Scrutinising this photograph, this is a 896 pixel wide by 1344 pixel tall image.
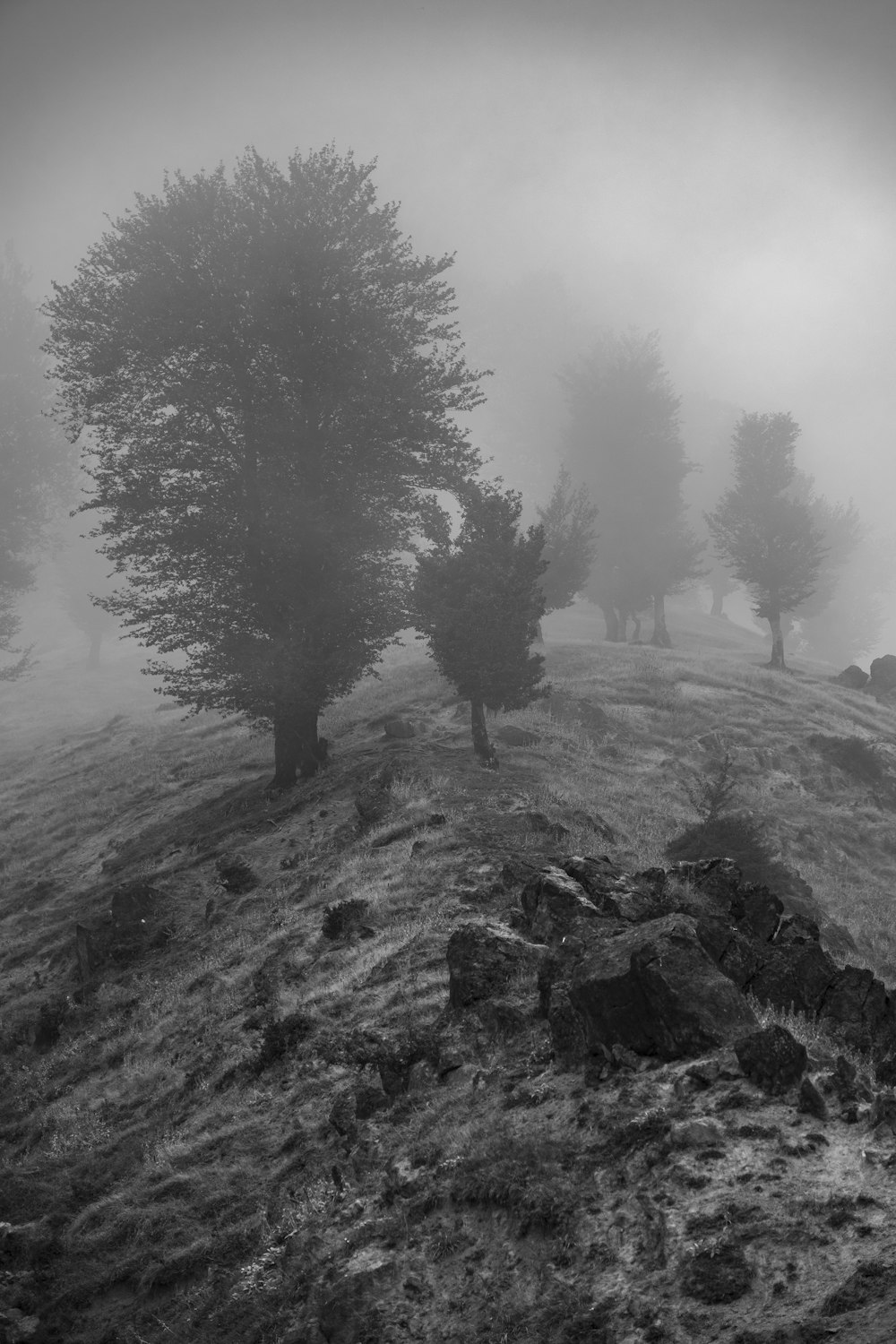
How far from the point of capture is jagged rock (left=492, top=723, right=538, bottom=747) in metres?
22.2

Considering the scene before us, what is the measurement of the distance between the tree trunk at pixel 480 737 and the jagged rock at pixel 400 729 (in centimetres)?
242

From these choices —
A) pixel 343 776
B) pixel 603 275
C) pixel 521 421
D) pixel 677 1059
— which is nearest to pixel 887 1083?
pixel 677 1059

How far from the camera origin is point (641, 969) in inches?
282

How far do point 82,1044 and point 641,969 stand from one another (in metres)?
7.93

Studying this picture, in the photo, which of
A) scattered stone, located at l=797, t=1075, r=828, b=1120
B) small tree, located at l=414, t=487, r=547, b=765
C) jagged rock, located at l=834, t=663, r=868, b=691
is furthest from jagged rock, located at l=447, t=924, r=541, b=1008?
jagged rock, located at l=834, t=663, r=868, b=691

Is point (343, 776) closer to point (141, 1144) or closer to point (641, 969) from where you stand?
point (141, 1144)

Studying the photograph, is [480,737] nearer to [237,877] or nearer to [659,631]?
[237,877]

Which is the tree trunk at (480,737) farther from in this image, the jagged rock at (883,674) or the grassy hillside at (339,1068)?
the jagged rock at (883,674)

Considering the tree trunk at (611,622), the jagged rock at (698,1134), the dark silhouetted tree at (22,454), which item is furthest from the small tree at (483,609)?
the dark silhouetted tree at (22,454)

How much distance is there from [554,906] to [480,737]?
1042cm

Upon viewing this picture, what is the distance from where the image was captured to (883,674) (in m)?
38.0

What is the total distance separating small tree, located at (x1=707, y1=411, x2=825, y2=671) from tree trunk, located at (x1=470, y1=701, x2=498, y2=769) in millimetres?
24516

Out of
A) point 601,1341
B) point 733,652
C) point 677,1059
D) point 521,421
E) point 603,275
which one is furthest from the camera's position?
point 603,275

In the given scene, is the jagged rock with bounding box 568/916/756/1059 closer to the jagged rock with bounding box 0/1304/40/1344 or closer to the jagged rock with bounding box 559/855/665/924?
the jagged rock with bounding box 559/855/665/924
